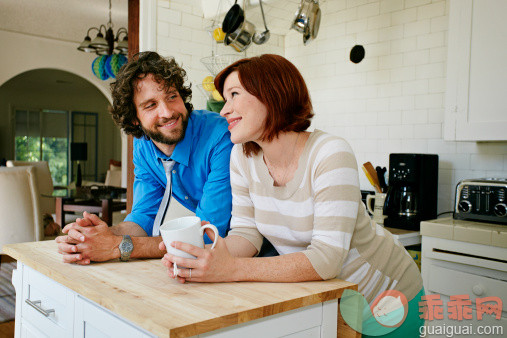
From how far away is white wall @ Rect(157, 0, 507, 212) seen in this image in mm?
2865

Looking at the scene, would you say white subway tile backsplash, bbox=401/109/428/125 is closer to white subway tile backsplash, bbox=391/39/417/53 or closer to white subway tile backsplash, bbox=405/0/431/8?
white subway tile backsplash, bbox=391/39/417/53

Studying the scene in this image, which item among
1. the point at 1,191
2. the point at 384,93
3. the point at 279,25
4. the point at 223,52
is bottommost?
the point at 1,191

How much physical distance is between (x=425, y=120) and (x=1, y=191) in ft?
10.2

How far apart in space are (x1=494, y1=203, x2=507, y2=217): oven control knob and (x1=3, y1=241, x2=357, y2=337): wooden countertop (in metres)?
1.61

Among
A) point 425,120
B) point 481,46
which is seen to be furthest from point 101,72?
point 481,46

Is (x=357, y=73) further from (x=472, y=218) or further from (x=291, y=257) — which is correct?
(x=291, y=257)

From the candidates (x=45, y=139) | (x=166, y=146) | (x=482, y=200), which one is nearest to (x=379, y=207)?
(x=482, y=200)

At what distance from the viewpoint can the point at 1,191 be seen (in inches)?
134

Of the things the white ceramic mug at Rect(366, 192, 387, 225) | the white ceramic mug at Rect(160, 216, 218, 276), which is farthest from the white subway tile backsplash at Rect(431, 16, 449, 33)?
the white ceramic mug at Rect(160, 216, 218, 276)

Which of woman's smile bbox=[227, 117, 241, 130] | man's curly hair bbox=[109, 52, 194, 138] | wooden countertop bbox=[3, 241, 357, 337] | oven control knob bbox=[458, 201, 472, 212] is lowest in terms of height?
wooden countertop bbox=[3, 241, 357, 337]

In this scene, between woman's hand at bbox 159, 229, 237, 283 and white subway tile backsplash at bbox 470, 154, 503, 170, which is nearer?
woman's hand at bbox 159, 229, 237, 283

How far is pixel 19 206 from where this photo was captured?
3.49 metres

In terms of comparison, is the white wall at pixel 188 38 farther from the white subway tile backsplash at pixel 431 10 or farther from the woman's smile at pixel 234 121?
the woman's smile at pixel 234 121

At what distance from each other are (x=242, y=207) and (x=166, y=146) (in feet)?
1.69
